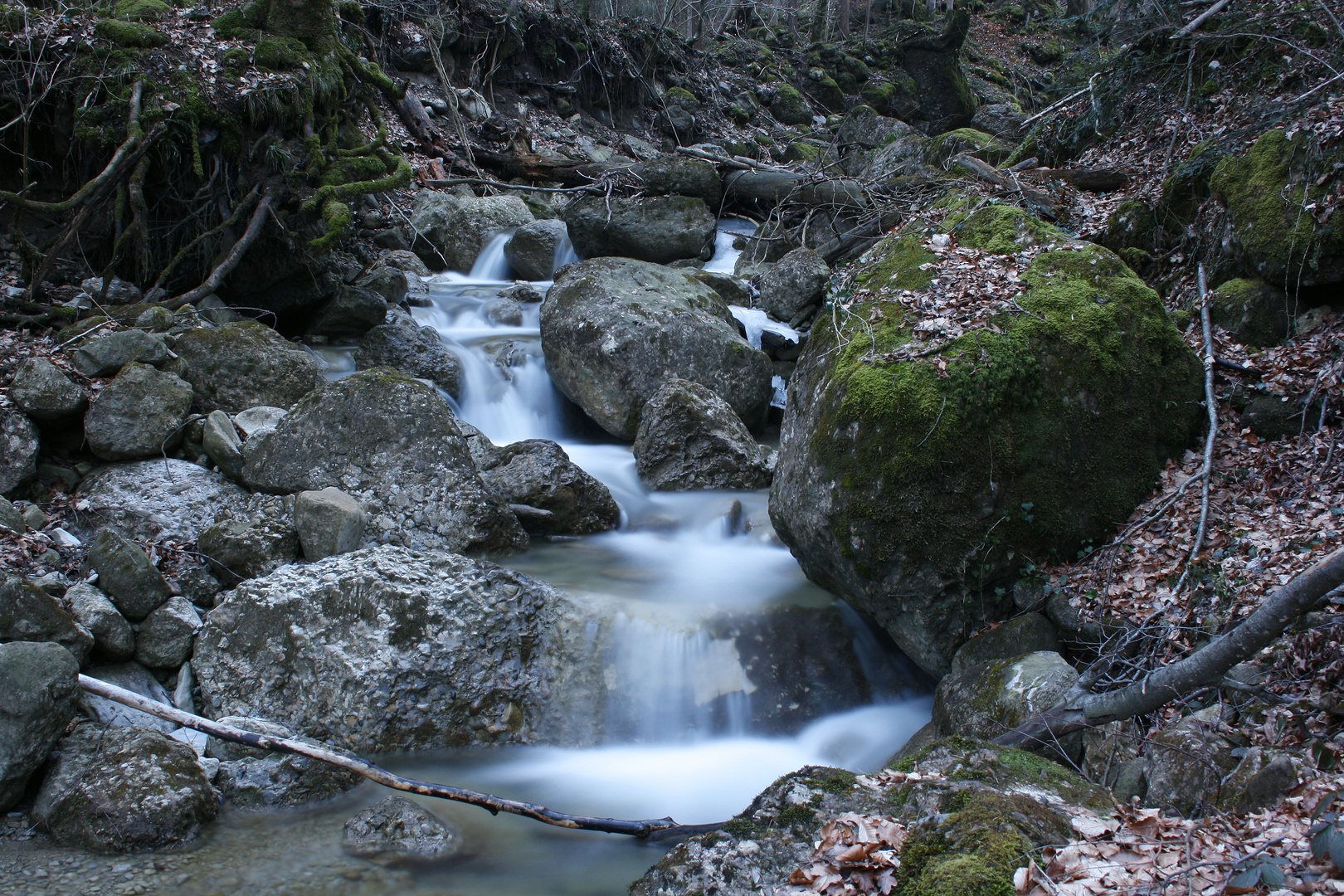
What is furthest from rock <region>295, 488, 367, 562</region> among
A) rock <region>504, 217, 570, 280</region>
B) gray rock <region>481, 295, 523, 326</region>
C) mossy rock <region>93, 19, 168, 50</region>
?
rock <region>504, 217, 570, 280</region>

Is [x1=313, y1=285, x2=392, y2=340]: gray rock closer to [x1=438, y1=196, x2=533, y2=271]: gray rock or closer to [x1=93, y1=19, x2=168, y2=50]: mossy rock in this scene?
[x1=93, y1=19, x2=168, y2=50]: mossy rock

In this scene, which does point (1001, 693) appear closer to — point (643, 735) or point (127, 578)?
point (643, 735)

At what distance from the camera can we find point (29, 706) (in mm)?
3619

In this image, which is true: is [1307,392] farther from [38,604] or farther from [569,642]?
[38,604]

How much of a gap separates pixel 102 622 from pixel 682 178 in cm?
1155

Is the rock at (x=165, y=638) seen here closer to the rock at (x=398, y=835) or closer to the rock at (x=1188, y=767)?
the rock at (x=398, y=835)

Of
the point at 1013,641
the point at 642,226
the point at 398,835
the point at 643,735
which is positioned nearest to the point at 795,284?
the point at 642,226

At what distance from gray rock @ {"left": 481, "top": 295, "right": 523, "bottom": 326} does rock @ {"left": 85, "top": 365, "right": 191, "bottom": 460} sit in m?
5.11

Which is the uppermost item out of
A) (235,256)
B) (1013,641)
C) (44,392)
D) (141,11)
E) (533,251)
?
(141,11)

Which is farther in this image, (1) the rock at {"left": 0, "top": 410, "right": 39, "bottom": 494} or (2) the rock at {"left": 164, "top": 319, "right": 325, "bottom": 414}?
(2) the rock at {"left": 164, "top": 319, "right": 325, "bottom": 414}

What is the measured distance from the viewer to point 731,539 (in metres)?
7.00

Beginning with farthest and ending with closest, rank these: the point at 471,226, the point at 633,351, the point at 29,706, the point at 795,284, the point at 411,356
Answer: the point at 471,226 → the point at 795,284 → the point at 411,356 → the point at 633,351 → the point at 29,706

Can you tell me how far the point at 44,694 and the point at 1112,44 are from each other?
50.3 ft

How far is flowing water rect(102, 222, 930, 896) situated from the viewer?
3.62m
